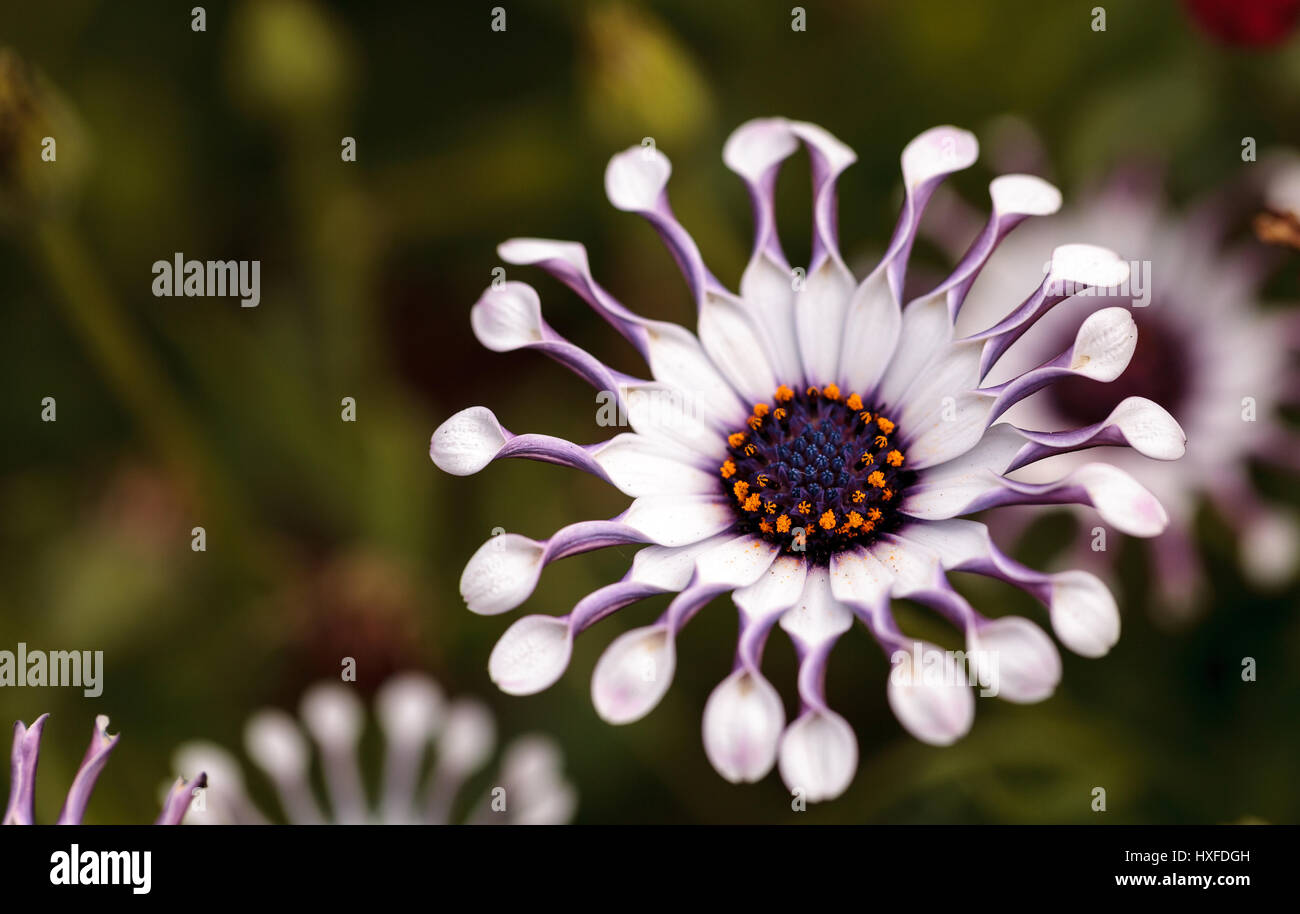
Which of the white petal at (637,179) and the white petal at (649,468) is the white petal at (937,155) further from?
the white petal at (649,468)

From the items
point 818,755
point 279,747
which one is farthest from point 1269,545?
point 279,747

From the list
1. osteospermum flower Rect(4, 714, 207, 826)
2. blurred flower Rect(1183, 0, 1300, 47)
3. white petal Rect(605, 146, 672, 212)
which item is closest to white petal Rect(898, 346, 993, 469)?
white petal Rect(605, 146, 672, 212)

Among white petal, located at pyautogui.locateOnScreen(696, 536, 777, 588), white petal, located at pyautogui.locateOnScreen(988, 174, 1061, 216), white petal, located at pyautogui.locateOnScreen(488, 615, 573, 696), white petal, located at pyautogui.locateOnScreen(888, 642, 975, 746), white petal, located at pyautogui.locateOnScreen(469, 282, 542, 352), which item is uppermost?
white petal, located at pyautogui.locateOnScreen(988, 174, 1061, 216)

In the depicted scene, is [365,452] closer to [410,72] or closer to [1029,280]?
[410,72]

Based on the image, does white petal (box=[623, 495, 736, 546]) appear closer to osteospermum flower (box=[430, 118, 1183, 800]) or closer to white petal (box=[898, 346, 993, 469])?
osteospermum flower (box=[430, 118, 1183, 800])

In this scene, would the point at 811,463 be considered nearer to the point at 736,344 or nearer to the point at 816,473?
the point at 816,473

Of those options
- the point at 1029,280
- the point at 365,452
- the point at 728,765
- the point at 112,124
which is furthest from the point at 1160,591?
the point at 112,124

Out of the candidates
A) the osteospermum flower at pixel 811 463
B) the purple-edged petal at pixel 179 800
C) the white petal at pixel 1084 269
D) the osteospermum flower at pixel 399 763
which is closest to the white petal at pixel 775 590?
the osteospermum flower at pixel 811 463
